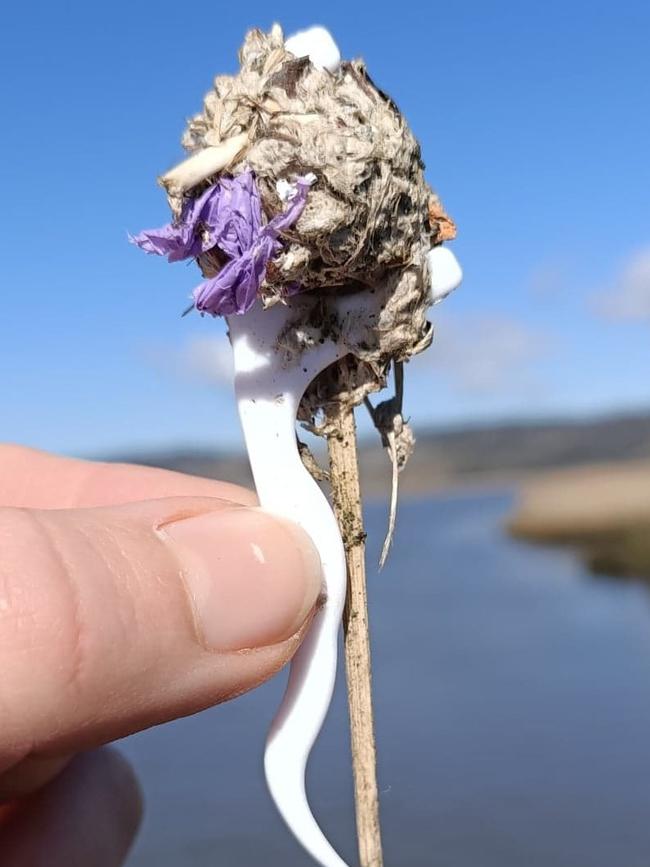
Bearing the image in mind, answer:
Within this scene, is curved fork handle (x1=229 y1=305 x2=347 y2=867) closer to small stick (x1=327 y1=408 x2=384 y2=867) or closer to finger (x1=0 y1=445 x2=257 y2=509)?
small stick (x1=327 y1=408 x2=384 y2=867)

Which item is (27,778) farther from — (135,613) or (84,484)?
(135,613)

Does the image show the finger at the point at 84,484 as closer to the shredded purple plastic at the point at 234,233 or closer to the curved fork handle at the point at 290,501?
the curved fork handle at the point at 290,501

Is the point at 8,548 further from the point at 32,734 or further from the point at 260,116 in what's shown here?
the point at 260,116

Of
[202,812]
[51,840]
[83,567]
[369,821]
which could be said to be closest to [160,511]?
[83,567]

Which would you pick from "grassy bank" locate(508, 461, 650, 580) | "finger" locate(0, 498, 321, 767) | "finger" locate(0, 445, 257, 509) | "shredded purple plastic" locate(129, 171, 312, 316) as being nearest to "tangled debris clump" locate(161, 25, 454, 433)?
"shredded purple plastic" locate(129, 171, 312, 316)

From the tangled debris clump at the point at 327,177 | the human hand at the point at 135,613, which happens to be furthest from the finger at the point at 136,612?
the tangled debris clump at the point at 327,177
